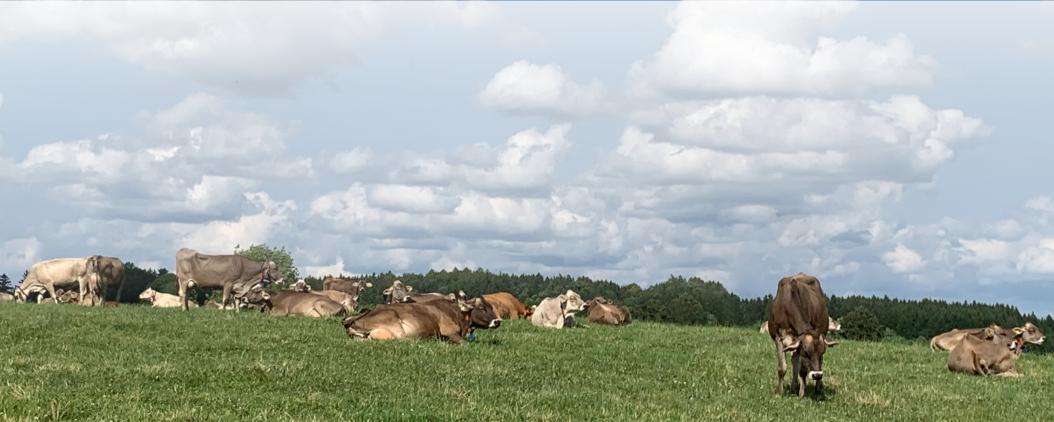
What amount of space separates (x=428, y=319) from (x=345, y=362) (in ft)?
15.8

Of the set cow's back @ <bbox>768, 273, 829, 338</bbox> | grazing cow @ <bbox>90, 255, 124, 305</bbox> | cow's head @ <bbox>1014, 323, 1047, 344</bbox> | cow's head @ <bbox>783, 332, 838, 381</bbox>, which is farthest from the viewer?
grazing cow @ <bbox>90, 255, 124, 305</bbox>

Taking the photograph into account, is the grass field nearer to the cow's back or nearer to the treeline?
the cow's back

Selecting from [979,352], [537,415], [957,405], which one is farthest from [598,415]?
[979,352]

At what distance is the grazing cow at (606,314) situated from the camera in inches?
1400

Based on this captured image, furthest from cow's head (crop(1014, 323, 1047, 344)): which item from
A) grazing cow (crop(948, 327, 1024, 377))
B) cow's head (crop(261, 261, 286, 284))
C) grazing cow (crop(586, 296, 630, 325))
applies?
cow's head (crop(261, 261, 286, 284))

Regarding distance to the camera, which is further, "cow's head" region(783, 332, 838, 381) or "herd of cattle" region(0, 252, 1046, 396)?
"herd of cattle" region(0, 252, 1046, 396)

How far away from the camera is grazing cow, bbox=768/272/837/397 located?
653 inches

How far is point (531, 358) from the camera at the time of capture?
20.5 meters

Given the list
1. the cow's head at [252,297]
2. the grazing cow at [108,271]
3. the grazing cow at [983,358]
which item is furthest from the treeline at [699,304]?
the grazing cow at [983,358]

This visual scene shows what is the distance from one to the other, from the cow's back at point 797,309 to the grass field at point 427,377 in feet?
3.86

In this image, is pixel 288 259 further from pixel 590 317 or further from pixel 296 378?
pixel 296 378

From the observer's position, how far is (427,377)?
1647cm

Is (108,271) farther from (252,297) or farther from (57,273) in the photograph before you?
(252,297)

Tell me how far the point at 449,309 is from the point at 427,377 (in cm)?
706
